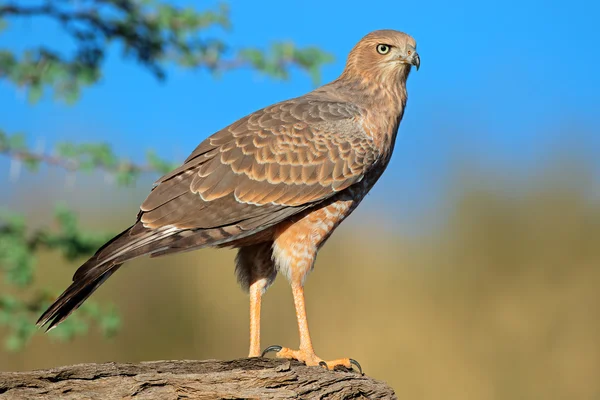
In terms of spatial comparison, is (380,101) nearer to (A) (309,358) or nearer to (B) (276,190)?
(B) (276,190)

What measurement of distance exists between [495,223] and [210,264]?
443 cm

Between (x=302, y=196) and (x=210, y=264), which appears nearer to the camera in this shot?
(x=302, y=196)

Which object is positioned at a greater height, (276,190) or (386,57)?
(386,57)

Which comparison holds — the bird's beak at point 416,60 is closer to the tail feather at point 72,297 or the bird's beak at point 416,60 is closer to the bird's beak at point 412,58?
the bird's beak at point 412,58

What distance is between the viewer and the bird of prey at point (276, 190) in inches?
197

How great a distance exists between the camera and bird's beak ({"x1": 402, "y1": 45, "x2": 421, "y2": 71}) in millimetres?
5759

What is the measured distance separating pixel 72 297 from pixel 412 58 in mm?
2939

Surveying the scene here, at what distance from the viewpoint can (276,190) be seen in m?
5.25

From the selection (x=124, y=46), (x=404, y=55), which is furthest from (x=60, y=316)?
(x=124, y=46)

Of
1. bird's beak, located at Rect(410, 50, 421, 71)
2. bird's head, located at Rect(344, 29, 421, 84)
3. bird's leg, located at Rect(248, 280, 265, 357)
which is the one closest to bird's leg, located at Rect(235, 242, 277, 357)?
bird's leg, located at Rect(248, 280, 265, 357)

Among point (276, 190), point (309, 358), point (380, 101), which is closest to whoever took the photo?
point (309, 358)

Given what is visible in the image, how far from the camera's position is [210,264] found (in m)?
11.6

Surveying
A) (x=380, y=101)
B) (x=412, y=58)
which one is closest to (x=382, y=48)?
(x=412, y=58)

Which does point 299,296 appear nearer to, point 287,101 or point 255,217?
point 255,217
